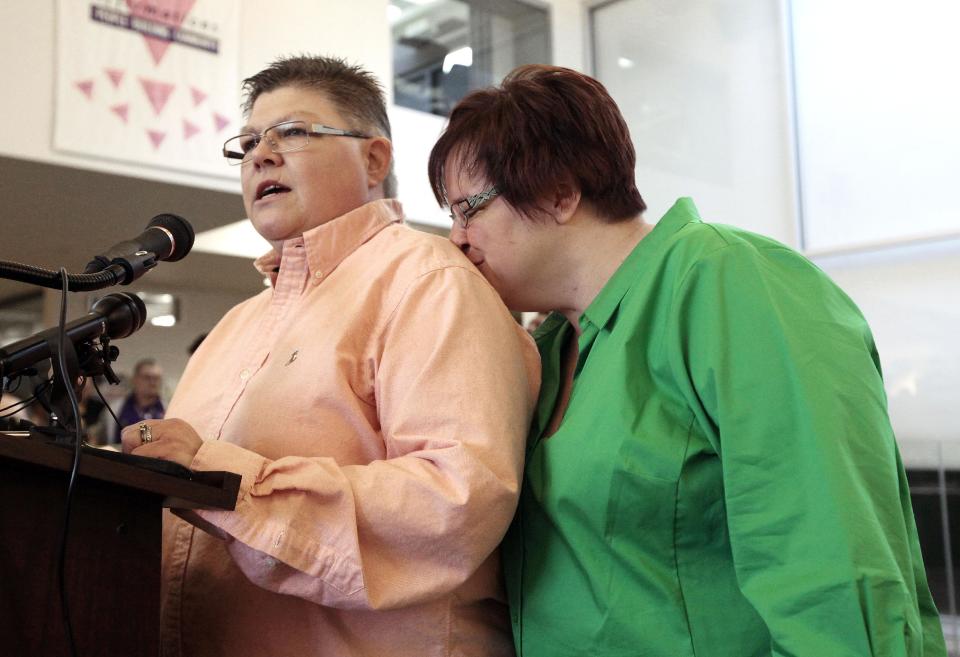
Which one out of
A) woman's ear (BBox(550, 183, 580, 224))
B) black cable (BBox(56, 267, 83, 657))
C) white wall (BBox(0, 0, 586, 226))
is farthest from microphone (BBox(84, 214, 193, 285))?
white wall (BBox(0, 0, 586, 226))

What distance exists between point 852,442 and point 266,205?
38.2 inches

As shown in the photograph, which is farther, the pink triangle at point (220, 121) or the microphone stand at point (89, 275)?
the pink triangle at point (220, 121)

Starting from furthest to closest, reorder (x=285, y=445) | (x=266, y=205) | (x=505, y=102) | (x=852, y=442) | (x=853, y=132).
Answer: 1. (x=853, y=132)
2. (x=266, y=205)
3. (x=505, y=102)
4. (x=285, y=445)
5. (x=852, y=442)

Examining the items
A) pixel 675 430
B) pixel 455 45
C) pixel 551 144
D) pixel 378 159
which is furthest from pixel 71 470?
pixel 455 45

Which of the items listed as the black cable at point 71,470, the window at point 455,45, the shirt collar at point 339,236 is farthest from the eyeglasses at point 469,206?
the window at point 455,45

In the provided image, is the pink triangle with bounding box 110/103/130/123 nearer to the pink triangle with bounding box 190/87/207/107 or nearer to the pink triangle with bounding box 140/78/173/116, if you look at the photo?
the pink triangle with bounding box 140/78/173/116

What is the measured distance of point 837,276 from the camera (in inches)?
200

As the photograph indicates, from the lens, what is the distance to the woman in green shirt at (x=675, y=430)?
3.77ft

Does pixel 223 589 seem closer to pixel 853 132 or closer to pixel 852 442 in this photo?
pixel 852 442

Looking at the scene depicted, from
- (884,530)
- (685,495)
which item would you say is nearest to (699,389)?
(685,495)

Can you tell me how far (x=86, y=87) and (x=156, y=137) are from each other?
13.9 inches

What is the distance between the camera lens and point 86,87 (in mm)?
4344

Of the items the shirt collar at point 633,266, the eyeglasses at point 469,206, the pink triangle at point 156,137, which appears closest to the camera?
the shirt collar at point 633,266

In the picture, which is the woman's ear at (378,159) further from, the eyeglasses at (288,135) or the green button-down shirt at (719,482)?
the green button-down shirt at (719,482)
